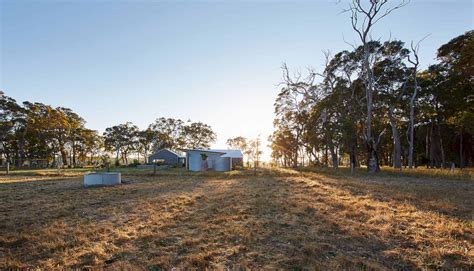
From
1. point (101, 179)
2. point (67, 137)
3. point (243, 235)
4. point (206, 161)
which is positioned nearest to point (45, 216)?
point (243, 235)

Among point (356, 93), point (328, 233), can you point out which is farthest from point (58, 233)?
point (356, 93)

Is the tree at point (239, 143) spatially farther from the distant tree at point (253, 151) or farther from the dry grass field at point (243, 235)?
the dry grass field at point (243, 235)

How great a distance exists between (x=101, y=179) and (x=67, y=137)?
39031 mm

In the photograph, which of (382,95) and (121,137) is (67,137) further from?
(382,95)

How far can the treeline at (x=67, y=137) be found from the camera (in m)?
37.2

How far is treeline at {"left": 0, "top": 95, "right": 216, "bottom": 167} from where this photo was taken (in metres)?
37.2

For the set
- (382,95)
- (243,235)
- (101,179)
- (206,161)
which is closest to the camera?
(243,235)

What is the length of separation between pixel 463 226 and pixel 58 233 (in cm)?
753

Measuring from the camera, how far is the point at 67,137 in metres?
44.2

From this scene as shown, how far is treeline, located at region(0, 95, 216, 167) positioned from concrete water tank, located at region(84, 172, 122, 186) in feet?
69.0

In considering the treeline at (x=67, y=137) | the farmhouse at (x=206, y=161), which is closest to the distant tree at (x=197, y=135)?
the treeline at (x=67, y=137)

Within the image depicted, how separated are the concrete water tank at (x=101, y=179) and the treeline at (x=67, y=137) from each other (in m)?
21.0

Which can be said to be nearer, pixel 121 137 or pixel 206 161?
pixel 206 161

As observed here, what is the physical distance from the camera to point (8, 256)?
3701 millimetres
